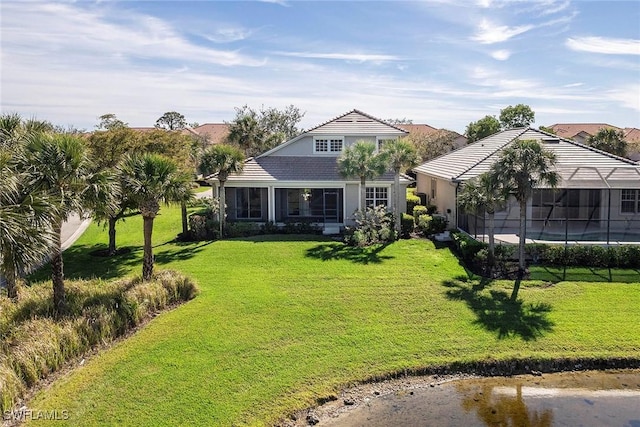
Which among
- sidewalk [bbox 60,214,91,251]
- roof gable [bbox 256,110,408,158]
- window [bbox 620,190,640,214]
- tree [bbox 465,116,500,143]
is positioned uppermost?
tree [bbox 465,116,500,143]

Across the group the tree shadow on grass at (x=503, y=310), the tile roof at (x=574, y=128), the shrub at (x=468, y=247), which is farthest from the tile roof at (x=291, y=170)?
the tile roof at (x=574, y=128)

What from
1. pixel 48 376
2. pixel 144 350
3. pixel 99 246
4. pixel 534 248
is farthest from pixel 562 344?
pixel 99 246

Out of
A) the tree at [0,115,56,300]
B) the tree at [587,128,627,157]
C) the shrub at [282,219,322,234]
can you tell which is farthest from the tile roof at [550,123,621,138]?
the tree at [0,115,56,300]

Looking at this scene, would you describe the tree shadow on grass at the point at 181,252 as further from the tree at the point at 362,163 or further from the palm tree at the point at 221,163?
the tree at the point at 362,163

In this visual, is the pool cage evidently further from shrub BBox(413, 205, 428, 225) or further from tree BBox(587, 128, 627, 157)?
tree BBox(587, 128, 627, 157)

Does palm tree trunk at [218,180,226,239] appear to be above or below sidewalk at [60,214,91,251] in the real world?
above

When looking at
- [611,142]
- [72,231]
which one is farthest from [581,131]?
[72,231]
